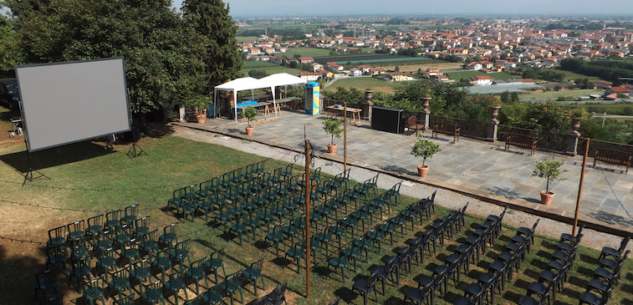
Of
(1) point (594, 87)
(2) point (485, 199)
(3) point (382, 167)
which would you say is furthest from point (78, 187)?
(1) point (594, 87)

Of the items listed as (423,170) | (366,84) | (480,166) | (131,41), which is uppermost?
(131,41)

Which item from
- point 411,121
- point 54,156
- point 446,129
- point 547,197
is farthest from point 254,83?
point 547,197

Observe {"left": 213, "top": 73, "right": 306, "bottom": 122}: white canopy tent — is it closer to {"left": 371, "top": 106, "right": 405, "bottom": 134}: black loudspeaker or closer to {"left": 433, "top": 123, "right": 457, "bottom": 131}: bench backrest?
{"left": 371, "top": 106, "right": 405, "bottom": 134}: black loudspeaker

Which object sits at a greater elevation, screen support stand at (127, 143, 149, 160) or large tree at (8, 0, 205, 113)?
large tree at (8, 0, 205, 113)

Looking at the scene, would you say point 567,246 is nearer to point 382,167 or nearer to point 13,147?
point 382,167

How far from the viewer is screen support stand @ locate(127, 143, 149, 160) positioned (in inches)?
714

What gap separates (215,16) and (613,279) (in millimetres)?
23580

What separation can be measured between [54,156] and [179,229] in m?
9.77

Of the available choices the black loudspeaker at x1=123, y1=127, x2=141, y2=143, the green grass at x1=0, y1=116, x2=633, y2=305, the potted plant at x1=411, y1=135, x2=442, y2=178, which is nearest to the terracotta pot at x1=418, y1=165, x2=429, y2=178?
the potted plant at x1=411, y1=135, x2=442, y2=178

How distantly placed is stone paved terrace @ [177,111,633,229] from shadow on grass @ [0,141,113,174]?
5673mm

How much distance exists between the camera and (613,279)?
27.2ft

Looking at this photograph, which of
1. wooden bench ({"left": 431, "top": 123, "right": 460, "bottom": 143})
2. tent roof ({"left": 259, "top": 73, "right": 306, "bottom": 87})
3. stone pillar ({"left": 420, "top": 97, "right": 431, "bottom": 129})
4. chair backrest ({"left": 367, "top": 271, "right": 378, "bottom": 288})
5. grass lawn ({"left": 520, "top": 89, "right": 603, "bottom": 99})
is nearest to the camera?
chair backrest ({"left": 367, "top": 271, "right": 378, "bottom": 288})

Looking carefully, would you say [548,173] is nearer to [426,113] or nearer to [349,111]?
[426,113]

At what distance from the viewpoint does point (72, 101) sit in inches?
613
